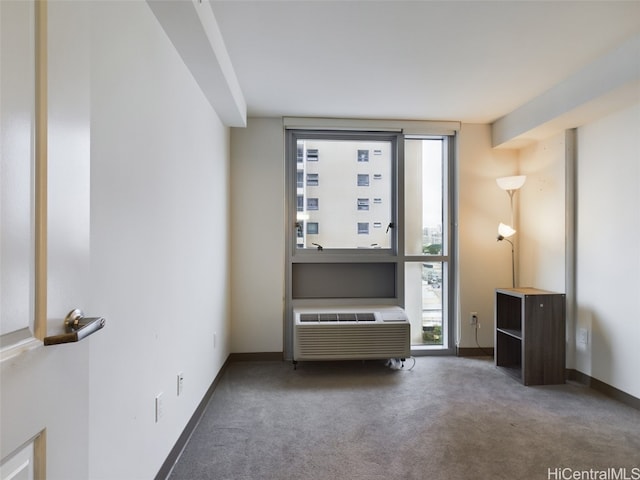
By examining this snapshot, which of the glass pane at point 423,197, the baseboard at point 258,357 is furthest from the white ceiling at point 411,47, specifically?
the baseboard at point 258,357

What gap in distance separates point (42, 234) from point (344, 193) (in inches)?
124

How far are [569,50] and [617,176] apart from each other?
3.45 ft

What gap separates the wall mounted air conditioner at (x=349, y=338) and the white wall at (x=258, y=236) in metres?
0.41

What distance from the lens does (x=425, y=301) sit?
367 cm

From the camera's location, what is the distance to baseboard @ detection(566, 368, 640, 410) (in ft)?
7.90

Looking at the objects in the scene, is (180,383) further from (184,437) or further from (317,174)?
(317,174)

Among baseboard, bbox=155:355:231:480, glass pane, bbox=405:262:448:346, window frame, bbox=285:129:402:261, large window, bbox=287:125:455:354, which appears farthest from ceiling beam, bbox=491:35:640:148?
baseboard, bbox=155:355:231:480

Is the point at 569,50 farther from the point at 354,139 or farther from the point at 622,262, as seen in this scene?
the point at 354,139

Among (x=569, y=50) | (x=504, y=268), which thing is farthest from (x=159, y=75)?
(x=504, y=268)

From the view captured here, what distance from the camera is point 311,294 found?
3.55 meters

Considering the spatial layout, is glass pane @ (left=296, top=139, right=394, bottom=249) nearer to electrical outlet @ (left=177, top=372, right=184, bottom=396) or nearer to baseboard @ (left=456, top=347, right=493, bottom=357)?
baseboard @ (left=456, top=347, right=493, bottom=357)

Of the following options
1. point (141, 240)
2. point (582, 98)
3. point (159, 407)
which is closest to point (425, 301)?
point (582, 98)

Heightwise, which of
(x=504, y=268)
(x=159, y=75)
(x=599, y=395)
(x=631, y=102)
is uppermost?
(x=631, y=102)

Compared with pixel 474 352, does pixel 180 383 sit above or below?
above
